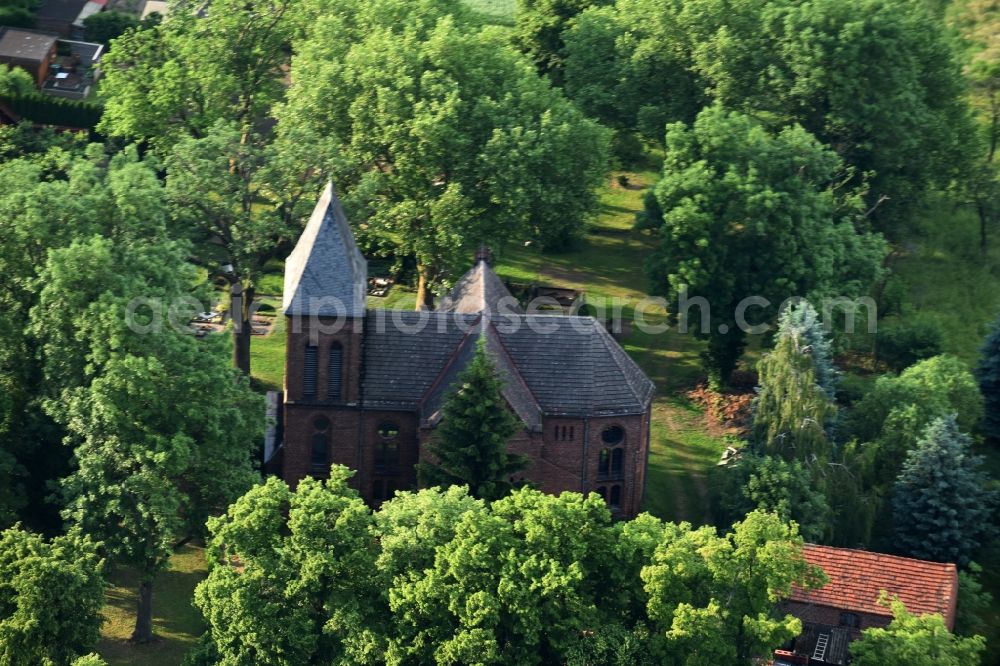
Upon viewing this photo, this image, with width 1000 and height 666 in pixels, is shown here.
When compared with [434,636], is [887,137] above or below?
above

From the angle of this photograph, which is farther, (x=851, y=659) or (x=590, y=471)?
(x=590, y=471)

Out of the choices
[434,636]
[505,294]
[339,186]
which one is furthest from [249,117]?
[434,636]

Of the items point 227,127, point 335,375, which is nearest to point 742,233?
point 335,375

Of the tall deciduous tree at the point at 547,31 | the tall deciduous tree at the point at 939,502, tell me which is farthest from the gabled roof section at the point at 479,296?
the tall deciduous tree at the point at 547,31

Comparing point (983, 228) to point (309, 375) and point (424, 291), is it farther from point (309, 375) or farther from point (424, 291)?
point (309, 375)

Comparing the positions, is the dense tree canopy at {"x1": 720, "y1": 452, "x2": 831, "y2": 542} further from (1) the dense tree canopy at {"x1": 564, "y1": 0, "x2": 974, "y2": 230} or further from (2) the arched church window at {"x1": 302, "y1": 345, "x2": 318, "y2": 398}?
(1) the dense tree canopy at {"x1": 564, "y1": 0, "x2": 974, "y2": 230}

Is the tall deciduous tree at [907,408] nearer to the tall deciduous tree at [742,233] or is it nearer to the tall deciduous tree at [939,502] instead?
the tall deciduous tree at [939,502]

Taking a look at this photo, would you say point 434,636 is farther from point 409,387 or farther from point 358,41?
point 358,41

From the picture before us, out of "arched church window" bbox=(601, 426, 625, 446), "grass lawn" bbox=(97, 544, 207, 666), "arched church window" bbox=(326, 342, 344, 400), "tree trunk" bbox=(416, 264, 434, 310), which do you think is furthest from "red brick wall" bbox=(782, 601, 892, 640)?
"tree trunk" bbox=(416, 264, 434, 310)
